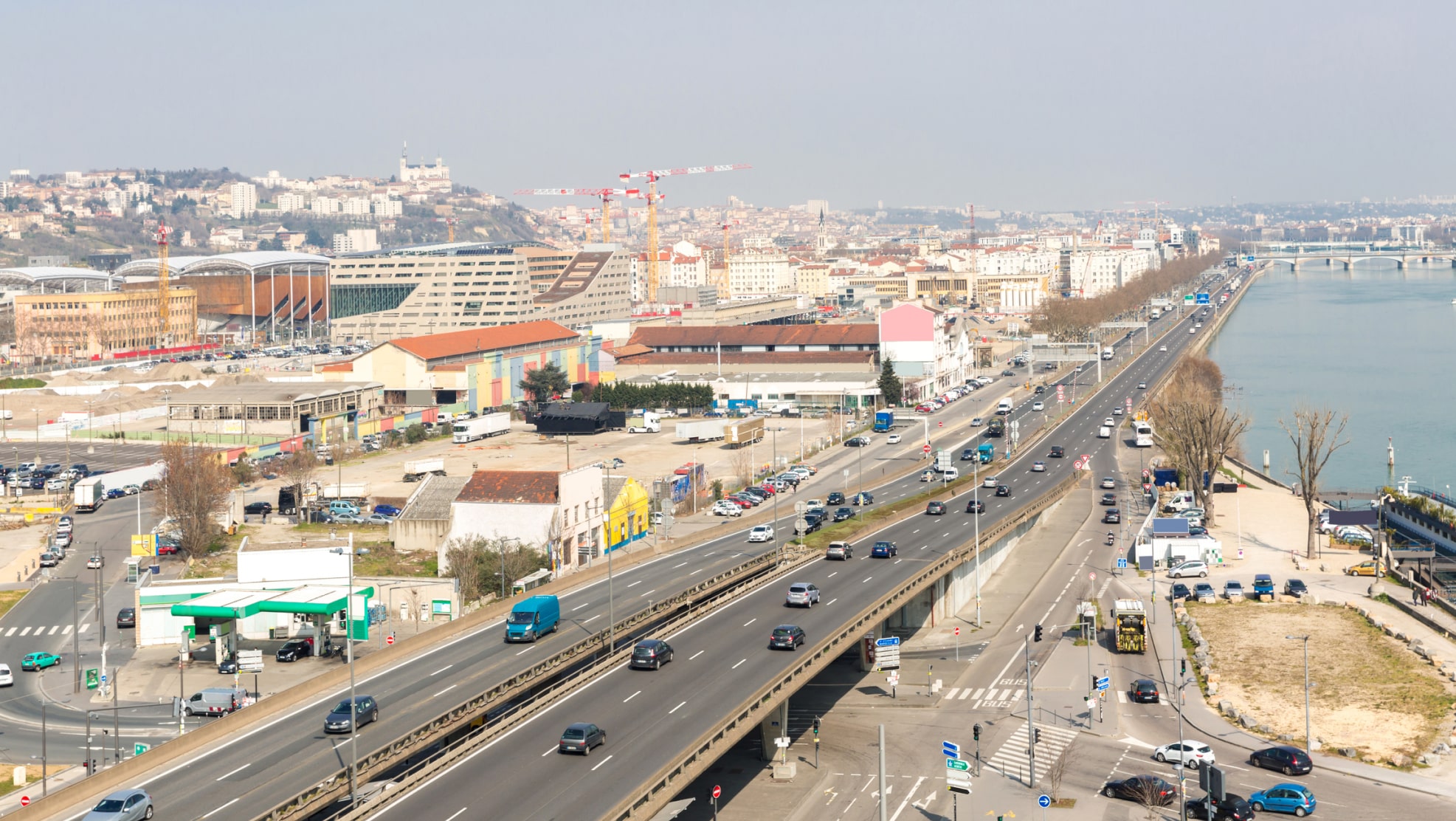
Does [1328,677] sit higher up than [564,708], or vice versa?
[564,708]

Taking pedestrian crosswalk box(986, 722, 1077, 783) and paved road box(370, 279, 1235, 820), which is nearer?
paved road box(370, 279, 1235, 820)

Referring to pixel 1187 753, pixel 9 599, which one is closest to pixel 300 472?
pixel 9 599

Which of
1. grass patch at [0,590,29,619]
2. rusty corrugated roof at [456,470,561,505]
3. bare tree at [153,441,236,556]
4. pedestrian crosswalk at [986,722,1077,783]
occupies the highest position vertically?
rusty corrugated roof at [456,470,561,505]

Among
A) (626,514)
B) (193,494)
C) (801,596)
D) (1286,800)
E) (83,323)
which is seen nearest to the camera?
(1286,800)

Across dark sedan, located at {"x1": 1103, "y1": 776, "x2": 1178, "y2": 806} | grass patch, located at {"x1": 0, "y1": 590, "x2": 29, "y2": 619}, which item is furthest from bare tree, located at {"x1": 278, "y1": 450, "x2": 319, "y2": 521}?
dark sedan, located at {"x1": 1103, "y1": 776, "x2": 1178, "y2": 806}

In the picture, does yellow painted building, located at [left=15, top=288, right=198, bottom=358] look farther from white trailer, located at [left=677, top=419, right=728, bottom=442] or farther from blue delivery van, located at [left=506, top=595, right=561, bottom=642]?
blue delivery van, located at [left=506, top=595, right=561, bottom=642]

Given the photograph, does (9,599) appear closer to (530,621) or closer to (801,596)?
(530,621)

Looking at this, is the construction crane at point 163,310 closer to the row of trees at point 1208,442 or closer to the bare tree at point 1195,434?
the row of trees at point 1208,442
